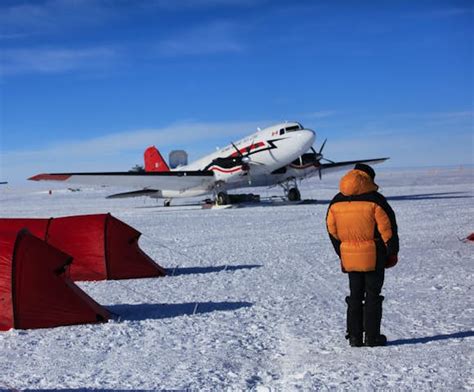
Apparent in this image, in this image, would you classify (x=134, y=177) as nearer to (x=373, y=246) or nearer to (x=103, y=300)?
(x=103, y=300)

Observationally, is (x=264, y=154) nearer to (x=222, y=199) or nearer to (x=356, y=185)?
(x=222, y=199)

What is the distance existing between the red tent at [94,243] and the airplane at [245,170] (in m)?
18.4

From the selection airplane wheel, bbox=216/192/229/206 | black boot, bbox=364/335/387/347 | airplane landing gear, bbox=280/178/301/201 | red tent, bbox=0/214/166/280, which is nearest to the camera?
black boot, bbox=364/335/387/347

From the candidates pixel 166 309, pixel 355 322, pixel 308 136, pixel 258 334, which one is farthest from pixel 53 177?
pixel 355 322

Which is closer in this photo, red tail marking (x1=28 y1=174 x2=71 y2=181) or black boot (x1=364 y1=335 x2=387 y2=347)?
black boot (x1=364 y1=335 x2=387 y2=347)

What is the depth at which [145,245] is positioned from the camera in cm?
1614

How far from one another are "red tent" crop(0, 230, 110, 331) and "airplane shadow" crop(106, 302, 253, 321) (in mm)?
648

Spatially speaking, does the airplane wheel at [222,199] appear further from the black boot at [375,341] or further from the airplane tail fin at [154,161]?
the black boot at [375,341]

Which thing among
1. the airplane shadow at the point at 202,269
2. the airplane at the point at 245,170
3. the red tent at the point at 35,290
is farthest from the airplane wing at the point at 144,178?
the red tent at the point at 35,290

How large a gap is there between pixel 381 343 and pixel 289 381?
4.63 ft

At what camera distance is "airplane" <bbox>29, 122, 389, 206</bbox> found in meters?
30.0

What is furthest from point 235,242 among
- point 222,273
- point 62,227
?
point 62,227


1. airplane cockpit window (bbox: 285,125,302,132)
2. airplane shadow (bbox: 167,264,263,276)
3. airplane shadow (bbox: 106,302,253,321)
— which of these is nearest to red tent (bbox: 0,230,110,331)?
airplane shadow (bbox: 106,302,253,321)

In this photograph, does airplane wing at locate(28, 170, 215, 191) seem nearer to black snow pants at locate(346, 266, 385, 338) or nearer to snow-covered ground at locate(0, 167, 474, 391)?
snow-covered ground at locate(0, 167, 474, 391)
